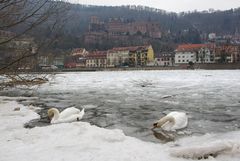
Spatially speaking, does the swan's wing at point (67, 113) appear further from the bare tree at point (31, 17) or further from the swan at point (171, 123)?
the bare tree at point (31, 17)

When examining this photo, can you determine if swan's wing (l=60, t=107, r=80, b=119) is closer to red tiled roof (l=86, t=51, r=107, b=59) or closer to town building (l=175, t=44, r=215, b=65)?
town building (l=175, t=44, r=215, b=65)

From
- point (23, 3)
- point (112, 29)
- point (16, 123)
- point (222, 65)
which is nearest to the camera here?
point (23, 3)

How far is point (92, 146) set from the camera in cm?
805

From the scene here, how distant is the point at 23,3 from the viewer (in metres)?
8.83

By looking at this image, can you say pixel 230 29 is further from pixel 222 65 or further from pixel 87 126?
pixel 87 126

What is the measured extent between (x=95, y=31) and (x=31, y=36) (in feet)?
567

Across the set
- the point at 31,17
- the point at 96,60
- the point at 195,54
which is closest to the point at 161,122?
the point at 31,17

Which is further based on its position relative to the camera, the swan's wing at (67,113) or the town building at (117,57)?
the town building at (117,57)

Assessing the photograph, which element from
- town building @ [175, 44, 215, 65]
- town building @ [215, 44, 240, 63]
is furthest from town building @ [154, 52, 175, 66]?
town building @ [215, 44, 240, 63]

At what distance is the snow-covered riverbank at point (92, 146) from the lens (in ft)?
23.4

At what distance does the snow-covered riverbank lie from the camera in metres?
7.14

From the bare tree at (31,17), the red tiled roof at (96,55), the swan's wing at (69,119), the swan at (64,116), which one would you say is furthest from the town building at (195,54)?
the bare tree at (31,17)

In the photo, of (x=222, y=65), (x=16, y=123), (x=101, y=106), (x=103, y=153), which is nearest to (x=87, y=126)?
(x=16, y=123)

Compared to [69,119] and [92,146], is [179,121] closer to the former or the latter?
[69,119]
